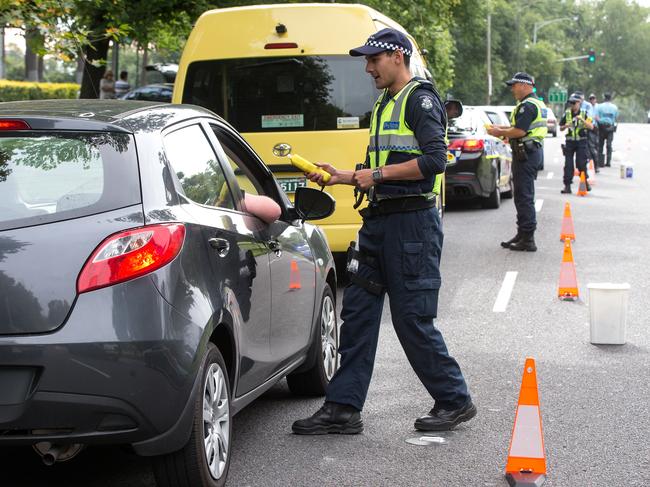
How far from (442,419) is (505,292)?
5.12 meters

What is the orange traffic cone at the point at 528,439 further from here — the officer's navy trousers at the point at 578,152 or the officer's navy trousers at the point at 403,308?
the officer's navy trousers at the point at 578,152

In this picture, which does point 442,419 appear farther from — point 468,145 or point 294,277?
point 468,145

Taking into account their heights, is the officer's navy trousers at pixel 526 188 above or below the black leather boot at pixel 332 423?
above

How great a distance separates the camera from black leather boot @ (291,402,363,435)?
6.00 m

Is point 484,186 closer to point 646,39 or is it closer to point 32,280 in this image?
point 32,280

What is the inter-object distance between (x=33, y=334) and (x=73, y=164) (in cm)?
68

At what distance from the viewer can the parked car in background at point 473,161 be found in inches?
726

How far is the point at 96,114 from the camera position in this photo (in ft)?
15.7

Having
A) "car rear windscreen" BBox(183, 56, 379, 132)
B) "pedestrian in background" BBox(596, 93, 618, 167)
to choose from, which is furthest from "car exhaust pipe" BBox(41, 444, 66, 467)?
"pedestrian in background" BBox(596, 93, 618, 167)

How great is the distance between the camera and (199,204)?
16.2 ft

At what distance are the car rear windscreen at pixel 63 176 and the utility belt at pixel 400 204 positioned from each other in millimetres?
1686

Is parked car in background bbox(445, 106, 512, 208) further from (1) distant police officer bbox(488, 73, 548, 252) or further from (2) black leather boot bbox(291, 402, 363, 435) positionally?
(2) black leather boot bbox(291, 402, 363, 435)

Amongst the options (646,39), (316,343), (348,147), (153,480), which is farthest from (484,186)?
(646,39)

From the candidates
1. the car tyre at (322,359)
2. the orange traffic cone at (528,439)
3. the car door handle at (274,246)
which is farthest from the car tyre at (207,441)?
the car tyre at (322,359)
